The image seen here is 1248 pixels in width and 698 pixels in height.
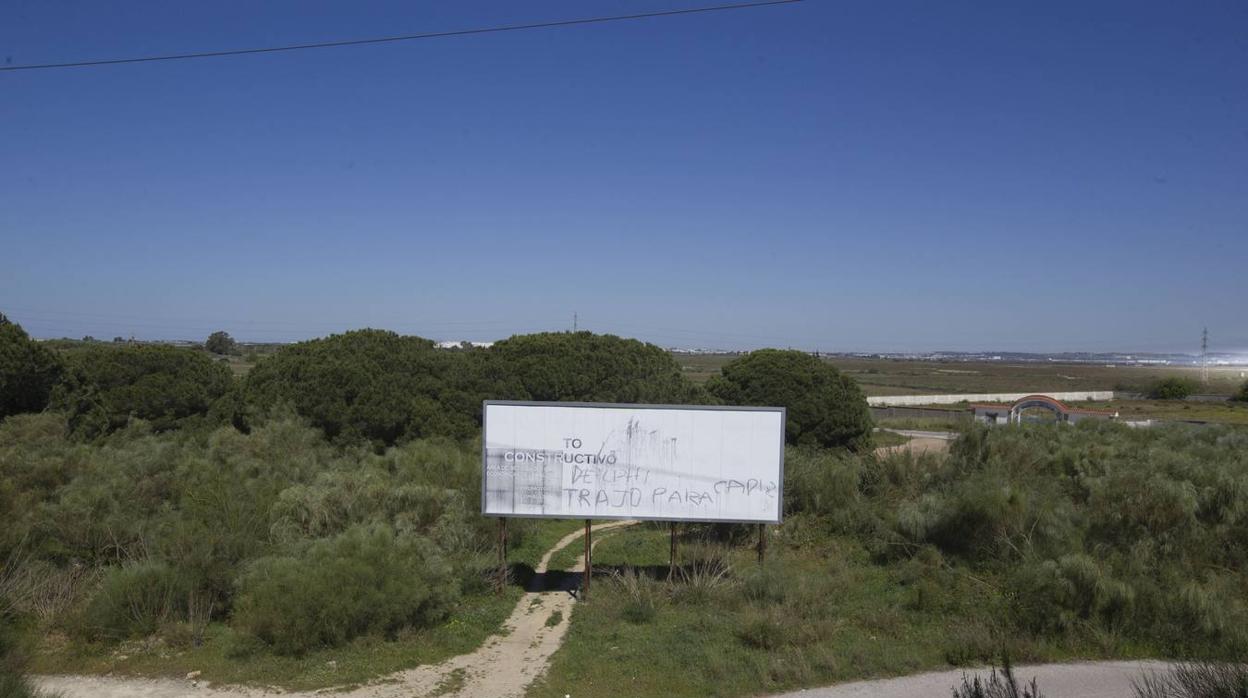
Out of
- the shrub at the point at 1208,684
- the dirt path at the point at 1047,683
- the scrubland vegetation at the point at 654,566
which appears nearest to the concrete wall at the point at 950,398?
the scrubland vegetation at the point at 654,566

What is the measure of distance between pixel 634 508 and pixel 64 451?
32.9 ft

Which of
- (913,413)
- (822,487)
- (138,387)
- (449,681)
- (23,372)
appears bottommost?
(913,413)

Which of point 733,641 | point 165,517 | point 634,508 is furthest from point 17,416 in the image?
point 733,641

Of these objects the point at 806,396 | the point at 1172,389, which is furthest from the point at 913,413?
the point at 806,396

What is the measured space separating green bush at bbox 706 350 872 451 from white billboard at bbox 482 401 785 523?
1254 centimetres

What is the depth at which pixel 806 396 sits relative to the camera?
2512 centimetres

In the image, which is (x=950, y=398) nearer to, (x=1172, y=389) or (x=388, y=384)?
(x=1172, y=389)

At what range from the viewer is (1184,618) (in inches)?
363

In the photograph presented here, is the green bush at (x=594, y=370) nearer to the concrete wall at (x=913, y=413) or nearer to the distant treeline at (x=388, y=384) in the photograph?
the distant treeline at (x=388, y=384)

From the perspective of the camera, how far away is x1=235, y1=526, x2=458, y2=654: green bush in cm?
884

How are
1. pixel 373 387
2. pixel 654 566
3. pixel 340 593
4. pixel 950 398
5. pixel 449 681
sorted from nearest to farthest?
pixel 449 681 < pixel 340 593 < pixel 654 566 < pixel 373 387 < pixel 950 398

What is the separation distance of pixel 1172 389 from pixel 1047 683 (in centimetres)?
7663

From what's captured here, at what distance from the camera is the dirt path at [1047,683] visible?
787cm

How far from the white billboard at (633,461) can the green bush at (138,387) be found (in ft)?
50.3
